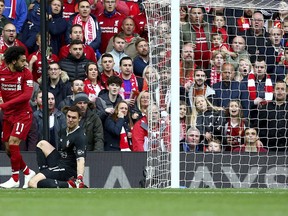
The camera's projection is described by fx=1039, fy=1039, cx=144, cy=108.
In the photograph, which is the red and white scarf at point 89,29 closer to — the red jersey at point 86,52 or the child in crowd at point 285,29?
the red jersey at point 86,52

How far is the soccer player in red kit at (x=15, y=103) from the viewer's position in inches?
586

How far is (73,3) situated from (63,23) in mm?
905

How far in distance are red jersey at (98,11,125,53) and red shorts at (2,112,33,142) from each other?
3.07m

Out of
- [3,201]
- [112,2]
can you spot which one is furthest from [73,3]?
[3,201]

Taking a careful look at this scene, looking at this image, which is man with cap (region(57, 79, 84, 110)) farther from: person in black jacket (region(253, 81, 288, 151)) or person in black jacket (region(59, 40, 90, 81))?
person in black jacket (region(253, 81, 288, 151))

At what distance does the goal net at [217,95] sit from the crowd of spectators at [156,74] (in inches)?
0.8

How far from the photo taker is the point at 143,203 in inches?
373

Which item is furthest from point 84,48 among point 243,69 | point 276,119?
point 276,119

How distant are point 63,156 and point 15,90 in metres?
1.35

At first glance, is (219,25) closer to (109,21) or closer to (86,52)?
(109,21)

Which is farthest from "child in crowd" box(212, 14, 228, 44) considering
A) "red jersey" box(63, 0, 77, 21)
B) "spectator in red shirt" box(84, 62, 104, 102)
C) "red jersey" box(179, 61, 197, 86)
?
"red jersey" box(63, 0, 77, 21)

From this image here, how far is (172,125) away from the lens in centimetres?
1473

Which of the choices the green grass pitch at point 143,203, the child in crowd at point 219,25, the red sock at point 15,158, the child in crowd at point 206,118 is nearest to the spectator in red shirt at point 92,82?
the child in crowd at point 206,118

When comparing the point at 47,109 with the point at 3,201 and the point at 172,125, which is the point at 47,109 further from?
the point at 3,201
